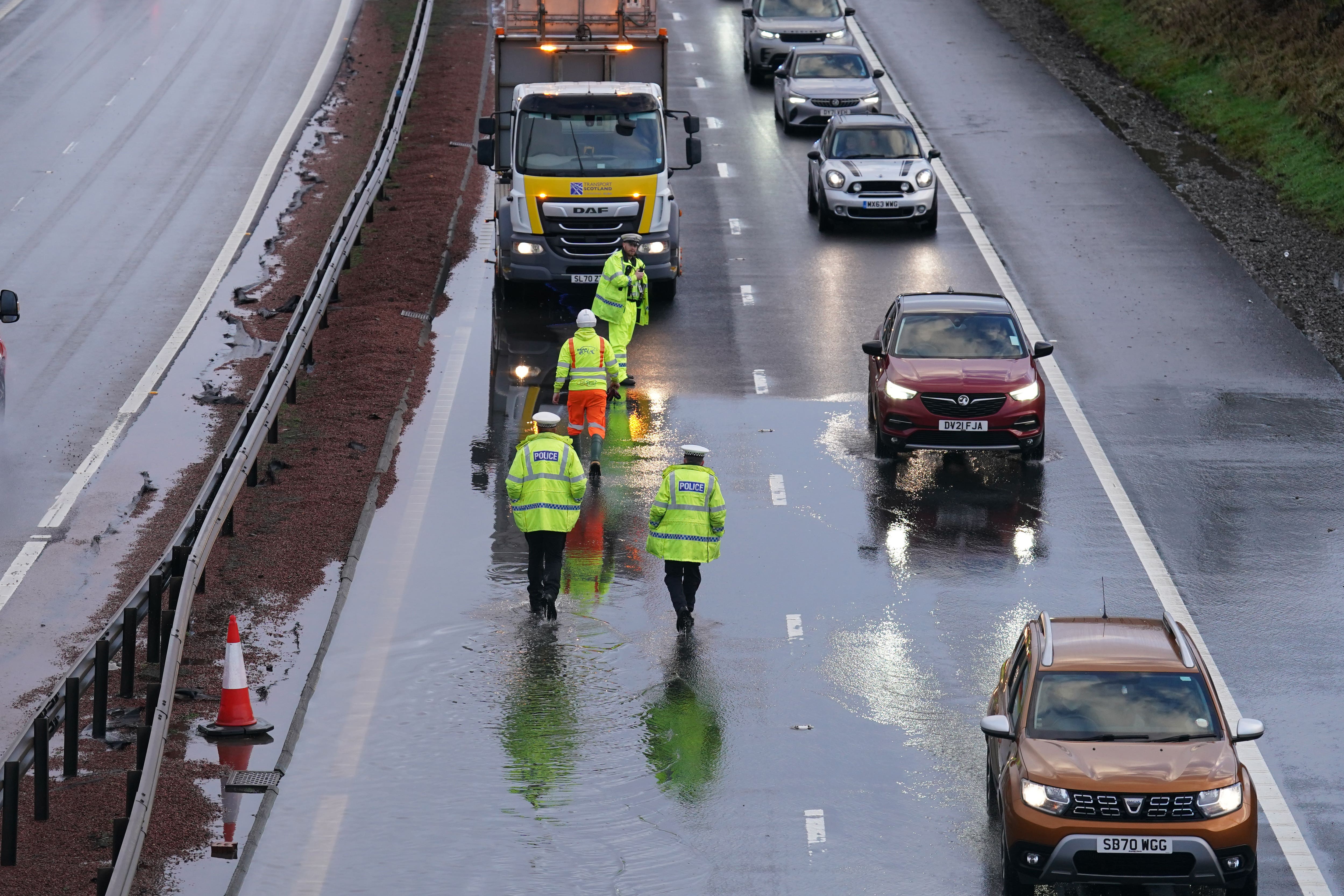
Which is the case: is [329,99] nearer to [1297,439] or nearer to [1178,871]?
[1297,439]

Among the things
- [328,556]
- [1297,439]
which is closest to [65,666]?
[328,556]

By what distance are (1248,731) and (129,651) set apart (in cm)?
767

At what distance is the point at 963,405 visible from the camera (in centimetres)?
2031

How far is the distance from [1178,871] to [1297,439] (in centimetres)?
1160

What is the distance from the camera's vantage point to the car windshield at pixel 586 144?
26938mm

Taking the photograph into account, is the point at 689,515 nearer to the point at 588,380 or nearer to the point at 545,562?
the point at 545,562

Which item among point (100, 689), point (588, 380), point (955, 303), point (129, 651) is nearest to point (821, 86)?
point (955, 303)

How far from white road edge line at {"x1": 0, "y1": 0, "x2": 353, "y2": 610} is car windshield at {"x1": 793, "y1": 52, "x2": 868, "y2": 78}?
979 centimetres

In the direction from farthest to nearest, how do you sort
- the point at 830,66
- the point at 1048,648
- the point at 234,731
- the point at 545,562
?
the point at 830,66 → the point at 545,562 → the point at 234,731 → the point at 1048,648

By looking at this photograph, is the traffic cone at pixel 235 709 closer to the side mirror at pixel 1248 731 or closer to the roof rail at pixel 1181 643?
the roof rail at pixel 1181 643

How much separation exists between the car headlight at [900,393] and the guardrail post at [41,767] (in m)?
10.1

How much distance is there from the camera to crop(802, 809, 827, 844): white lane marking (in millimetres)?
12555

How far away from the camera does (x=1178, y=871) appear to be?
11211mm

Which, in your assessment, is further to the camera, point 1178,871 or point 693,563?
point 693,563
